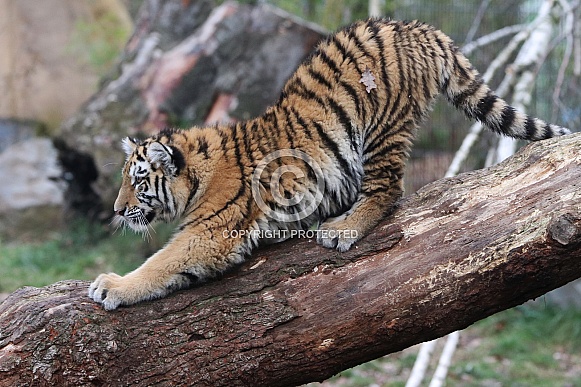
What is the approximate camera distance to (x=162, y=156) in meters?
3.61

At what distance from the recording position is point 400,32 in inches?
152

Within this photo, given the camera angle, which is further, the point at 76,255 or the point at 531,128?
the point at 76,255

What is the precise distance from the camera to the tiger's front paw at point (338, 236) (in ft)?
11.3

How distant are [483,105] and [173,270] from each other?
1886 millimetres

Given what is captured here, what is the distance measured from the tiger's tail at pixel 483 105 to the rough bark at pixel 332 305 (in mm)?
238

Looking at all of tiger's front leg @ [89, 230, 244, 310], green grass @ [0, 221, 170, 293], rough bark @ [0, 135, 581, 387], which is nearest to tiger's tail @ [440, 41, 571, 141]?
rough bark @ [0, 135, 581, 387]

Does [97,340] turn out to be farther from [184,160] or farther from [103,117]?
[103,117]

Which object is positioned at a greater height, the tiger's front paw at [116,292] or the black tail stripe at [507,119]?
the black tail stripe at [507,119]

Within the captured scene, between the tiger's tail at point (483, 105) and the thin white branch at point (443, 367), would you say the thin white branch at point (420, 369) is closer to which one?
the thin white branch at point (443, 367)

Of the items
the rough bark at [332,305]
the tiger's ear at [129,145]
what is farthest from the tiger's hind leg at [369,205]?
the tiger's ear at [129,145]

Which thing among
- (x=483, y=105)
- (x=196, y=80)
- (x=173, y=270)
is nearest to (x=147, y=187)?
(x=173, y=270)

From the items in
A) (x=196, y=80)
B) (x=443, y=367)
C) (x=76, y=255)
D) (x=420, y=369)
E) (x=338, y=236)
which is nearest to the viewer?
(x=338, y=236)

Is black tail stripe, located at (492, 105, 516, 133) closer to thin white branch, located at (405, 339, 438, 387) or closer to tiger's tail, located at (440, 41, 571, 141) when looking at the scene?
tiger's tail, located at (440, 41, 571, 141)

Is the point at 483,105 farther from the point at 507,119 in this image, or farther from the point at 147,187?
the point at 147,187
